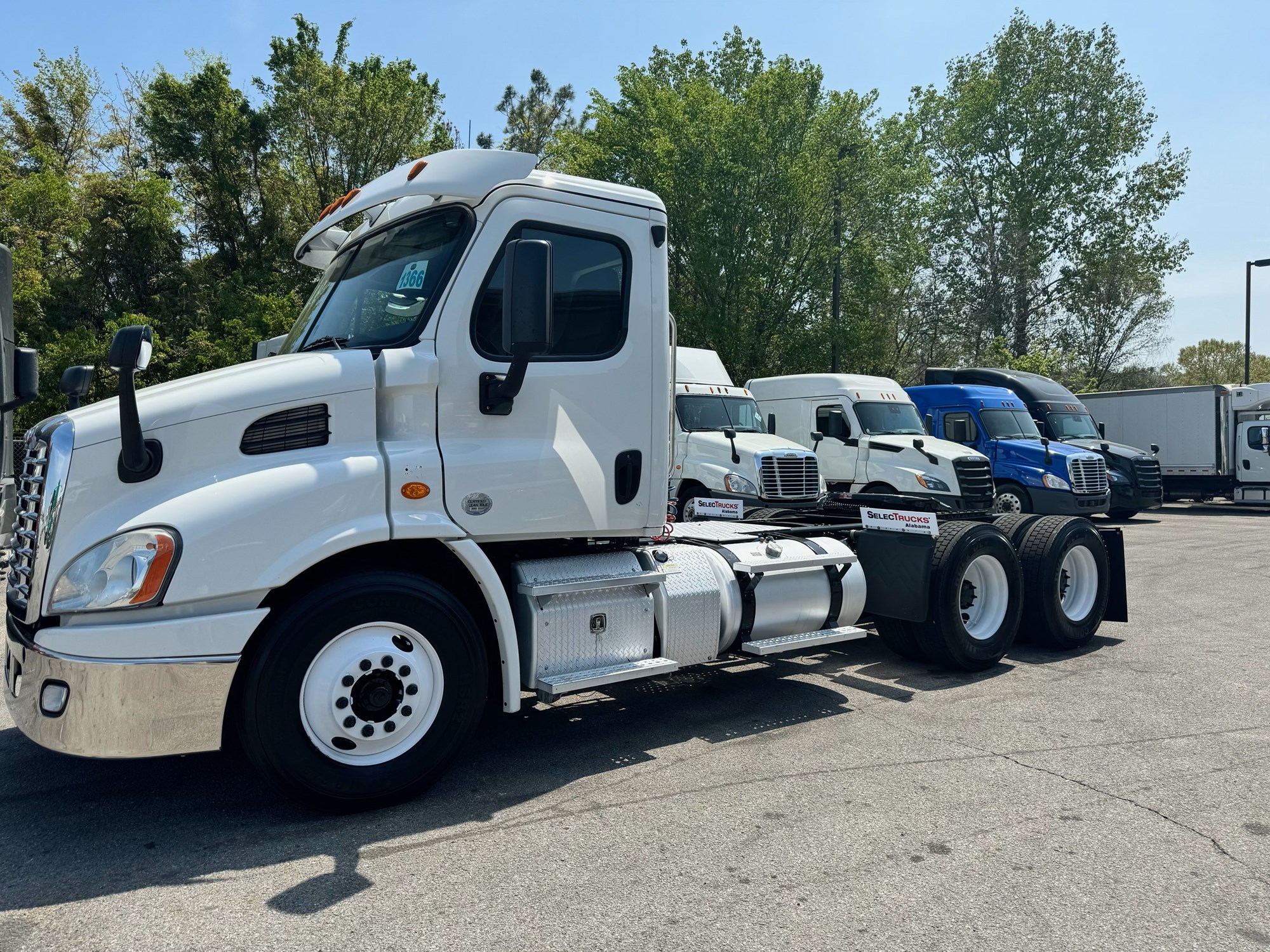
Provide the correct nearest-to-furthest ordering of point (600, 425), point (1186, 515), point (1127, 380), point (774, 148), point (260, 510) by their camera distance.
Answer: point (260, 510) → point (600, 425) → point (1186, 515) → point (774, 148) → point (1127, 380)

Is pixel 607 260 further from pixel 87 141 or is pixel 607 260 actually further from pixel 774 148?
pixel 87 141

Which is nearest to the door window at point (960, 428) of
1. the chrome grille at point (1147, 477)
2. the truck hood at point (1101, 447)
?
the truck hood at point (1101, 447)

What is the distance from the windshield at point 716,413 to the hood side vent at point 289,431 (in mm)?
10773

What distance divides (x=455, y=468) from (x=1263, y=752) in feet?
15.3

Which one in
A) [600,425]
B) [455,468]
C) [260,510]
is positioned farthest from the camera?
[600,425]

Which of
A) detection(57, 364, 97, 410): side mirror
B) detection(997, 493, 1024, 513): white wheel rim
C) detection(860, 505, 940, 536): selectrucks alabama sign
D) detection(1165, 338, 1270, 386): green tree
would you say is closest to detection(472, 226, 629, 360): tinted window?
detection(57, 364, 97, 410): side mirror

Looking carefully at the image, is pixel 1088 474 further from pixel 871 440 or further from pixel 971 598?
pixel 971 598

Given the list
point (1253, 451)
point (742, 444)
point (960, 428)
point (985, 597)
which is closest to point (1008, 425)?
point (960, 428)

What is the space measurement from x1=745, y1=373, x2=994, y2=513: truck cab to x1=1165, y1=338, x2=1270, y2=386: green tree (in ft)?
170

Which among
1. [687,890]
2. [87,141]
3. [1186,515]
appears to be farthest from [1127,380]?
[687,890]

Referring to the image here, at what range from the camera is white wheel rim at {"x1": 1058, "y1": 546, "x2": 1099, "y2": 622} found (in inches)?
314

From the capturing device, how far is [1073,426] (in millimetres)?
21203

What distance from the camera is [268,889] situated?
11.6 ft

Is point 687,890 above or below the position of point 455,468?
below
